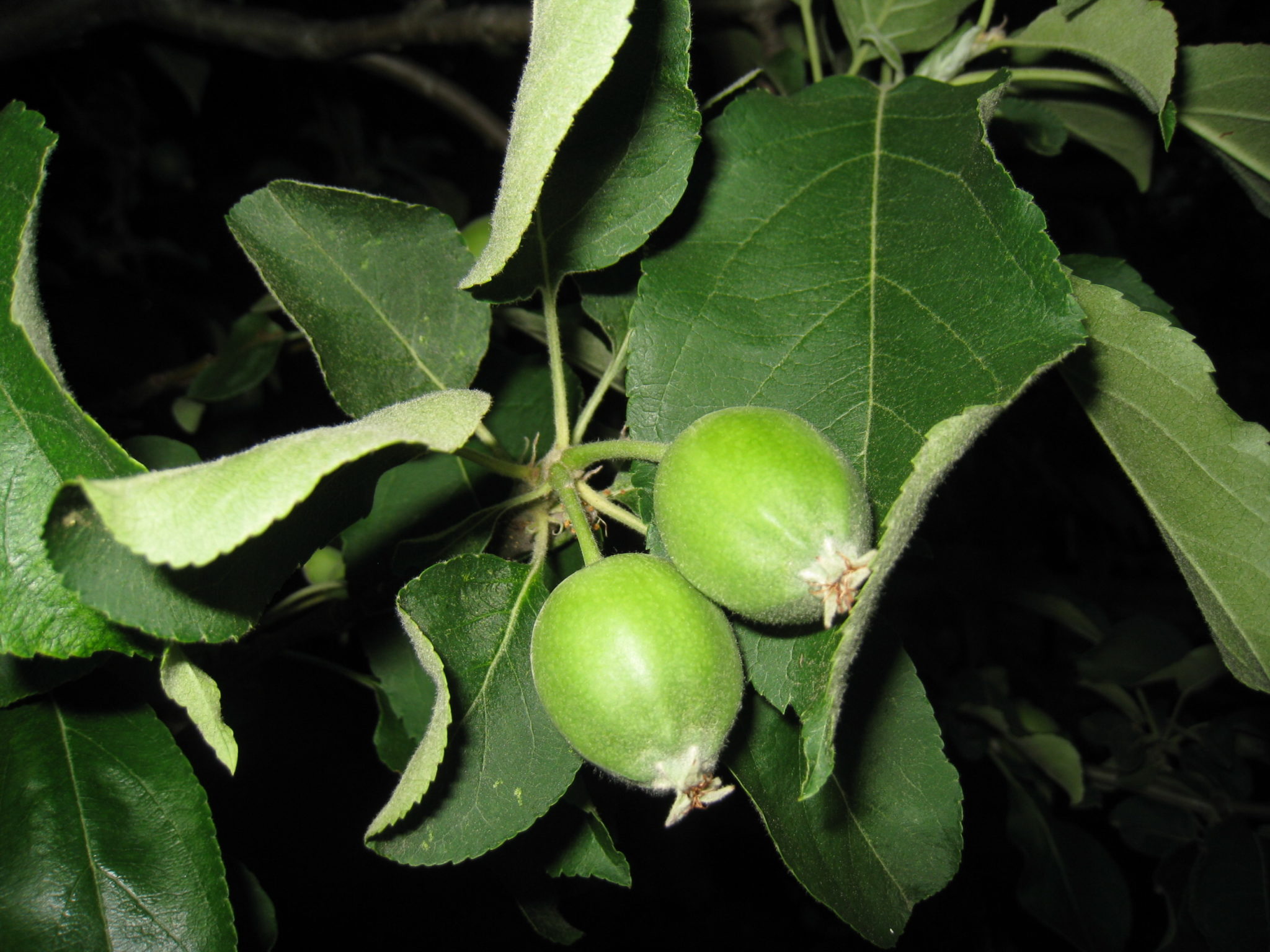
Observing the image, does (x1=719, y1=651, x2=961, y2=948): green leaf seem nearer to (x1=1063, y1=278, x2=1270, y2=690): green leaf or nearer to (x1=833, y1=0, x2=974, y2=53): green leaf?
(x1=1063, y1=278, x2=1270, y2=690): green leaf

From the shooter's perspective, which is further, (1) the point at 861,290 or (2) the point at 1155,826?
(2) the point at 1155,826

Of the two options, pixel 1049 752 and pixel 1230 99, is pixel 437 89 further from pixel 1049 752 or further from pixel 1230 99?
pixel 1049 752

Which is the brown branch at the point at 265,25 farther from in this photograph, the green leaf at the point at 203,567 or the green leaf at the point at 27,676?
the green leaf at the point at 27,676

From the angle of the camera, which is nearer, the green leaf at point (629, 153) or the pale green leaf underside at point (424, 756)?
the pale green leaf underside at point (424, 756)

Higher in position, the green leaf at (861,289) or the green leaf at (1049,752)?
the green leaf at (861,289)

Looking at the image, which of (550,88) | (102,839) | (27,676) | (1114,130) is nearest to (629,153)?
(550,88)

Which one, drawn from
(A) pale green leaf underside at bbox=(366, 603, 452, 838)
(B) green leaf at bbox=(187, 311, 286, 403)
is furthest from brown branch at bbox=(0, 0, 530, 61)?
(A) pale green leaf underside at bbox=(366, 603, 452, 838)

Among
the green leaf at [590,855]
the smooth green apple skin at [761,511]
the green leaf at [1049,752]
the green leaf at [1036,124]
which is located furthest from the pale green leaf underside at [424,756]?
the green leaf at [1049,752]

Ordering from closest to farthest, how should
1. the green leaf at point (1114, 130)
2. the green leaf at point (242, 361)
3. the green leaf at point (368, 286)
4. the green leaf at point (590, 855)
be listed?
the green leaf at point (368, 286) → the green leaf at point (590, 855) → the green leaf at point (1114, 130) → the green leaf at point (242, 361)
